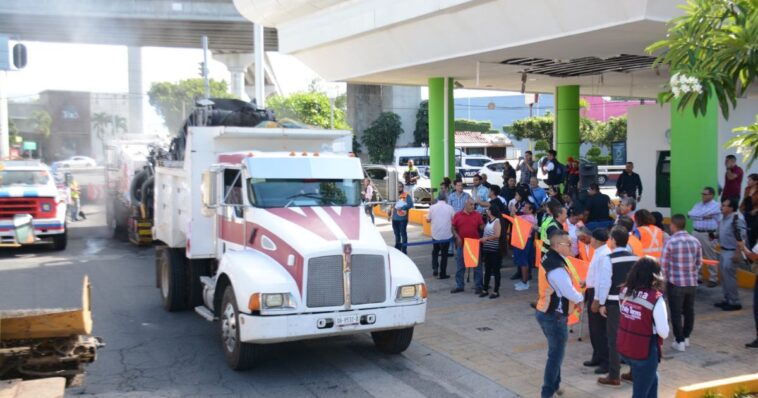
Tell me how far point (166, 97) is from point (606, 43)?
104902 mm

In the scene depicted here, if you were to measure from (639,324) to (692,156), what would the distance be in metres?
8.95

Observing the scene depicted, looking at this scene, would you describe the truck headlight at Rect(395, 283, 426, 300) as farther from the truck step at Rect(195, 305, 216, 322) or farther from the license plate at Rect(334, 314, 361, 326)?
the truck step at Rect(195, 305, 216, 322)

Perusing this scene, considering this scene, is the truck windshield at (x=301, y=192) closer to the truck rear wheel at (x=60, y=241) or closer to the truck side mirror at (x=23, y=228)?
the truck side mirror at (x=23, y=228)

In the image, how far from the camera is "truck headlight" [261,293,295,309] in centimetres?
790

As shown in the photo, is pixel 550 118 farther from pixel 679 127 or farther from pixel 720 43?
pixel 720 43

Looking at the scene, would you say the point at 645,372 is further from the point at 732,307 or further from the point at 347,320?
the point at 732,307

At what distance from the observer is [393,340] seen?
9.12 metres

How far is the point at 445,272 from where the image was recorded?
47.4 ft

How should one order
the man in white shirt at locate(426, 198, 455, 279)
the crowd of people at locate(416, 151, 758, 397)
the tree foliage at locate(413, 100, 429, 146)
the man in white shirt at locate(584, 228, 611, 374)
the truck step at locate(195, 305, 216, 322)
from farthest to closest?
the tree foliage at locate(413, 100, 429, 146) < the man in white shirt at locate(426, 198, 455, 279) < the truck step at locate(195, 305, 216, 322) < the man in white shirt at locate(584, 228, 611, 374) < the crowd of people at locate(416, 151, 758, 397)

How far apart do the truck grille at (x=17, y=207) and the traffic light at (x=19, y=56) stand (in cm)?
699

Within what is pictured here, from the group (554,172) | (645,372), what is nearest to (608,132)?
(554,172)

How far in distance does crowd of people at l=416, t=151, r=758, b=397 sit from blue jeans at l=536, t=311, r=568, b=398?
0.4 inches

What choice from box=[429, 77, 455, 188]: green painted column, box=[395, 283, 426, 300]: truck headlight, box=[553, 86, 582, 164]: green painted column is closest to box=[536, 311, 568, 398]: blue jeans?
box=[395, 283, 426, 300]: truck headlight

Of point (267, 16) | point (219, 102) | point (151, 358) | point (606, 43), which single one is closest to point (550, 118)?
point (267, 16)
